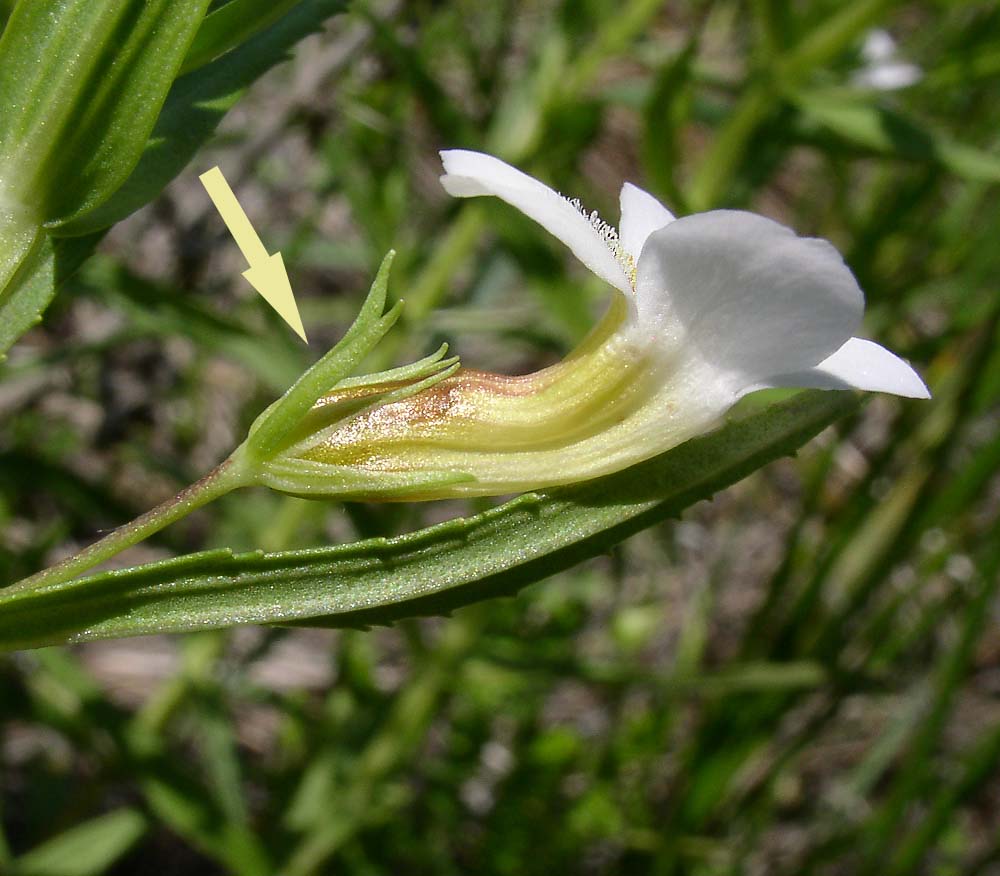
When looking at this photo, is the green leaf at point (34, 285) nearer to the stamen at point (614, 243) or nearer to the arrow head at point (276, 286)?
the arrow head at point (276, 286)

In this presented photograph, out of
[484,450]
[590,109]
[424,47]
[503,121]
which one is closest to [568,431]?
[484,450]

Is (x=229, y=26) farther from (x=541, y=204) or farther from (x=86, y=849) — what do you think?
(x=86, y=849)

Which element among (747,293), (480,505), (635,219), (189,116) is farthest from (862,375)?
(480,505)

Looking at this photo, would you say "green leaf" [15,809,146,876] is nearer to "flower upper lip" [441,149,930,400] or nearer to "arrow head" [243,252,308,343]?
"arrow head" [243,252,308,343]

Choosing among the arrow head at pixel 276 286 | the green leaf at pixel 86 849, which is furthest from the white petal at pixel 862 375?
the green leaf at pixel 86 849

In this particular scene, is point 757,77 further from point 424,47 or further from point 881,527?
point 881,527
